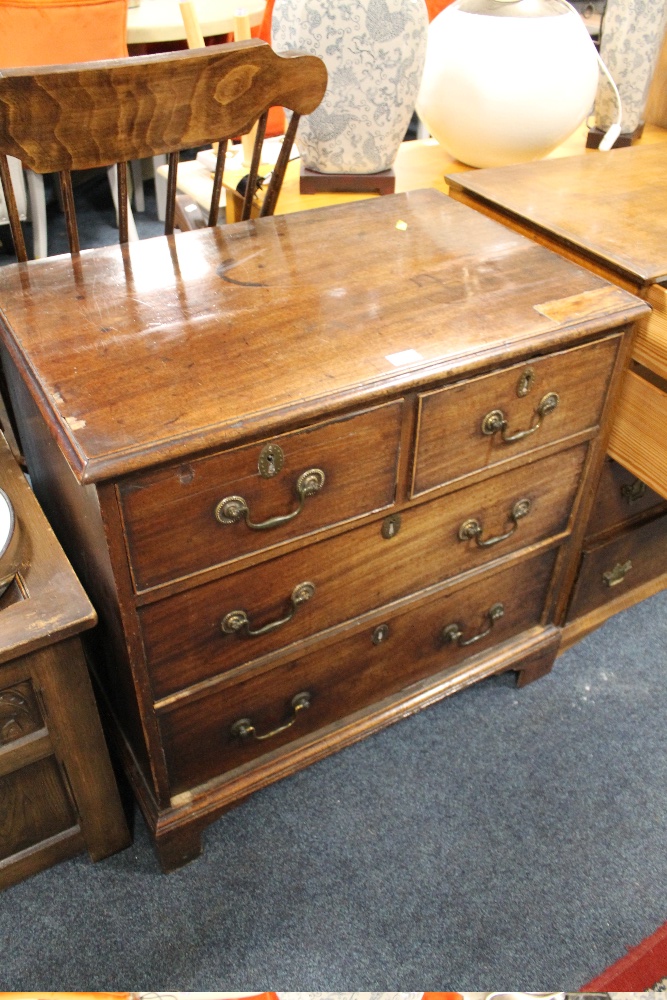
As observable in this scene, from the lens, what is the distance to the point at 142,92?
3.06 feet

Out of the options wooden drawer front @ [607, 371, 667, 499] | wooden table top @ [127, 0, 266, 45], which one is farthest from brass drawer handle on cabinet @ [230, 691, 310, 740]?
wooden table top @ [127, 0, 266, 45]

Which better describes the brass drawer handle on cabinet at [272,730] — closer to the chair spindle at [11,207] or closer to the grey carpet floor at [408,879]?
the grey carpet floor at [408,879]

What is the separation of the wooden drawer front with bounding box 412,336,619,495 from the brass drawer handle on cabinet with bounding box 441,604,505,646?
30 centimetres

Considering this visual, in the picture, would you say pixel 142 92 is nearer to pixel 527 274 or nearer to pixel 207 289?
pixel 207 289

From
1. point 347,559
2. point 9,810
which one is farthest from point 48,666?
point 347,559

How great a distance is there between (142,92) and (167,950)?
1.06m

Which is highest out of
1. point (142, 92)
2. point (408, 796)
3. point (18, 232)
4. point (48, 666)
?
point (142, 92)

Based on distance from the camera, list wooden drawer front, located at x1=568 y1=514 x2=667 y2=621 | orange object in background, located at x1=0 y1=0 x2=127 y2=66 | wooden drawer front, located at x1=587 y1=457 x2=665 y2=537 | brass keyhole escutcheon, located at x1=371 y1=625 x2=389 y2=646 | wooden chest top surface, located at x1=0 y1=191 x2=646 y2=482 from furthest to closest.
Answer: orange object in background, located at x1=0 y1=0 x2=127 y2=66, wooden drawer front, located at x1=568 y1=514 x2=667 y2=621, wooden drawer front, located at x1=587 y1=457 x2=665 y2=537, brass keyhole escutcheon, located at x1=371 y1=625 x2=389 y2=646, wooden chest top surface, located at x1=0 y1=191 x2=646 y2=482

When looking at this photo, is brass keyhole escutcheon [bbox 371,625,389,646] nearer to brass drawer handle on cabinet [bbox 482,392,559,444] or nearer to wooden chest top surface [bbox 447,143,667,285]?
brass drawer handle on cabinet [bbox 482,392,559,444]

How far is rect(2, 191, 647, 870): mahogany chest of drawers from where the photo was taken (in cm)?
76

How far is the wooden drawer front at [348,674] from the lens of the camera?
0.98 meters

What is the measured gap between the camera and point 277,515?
2.74ft

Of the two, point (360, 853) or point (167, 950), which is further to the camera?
point (360, 853)

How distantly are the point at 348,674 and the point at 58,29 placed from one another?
6.20ft
